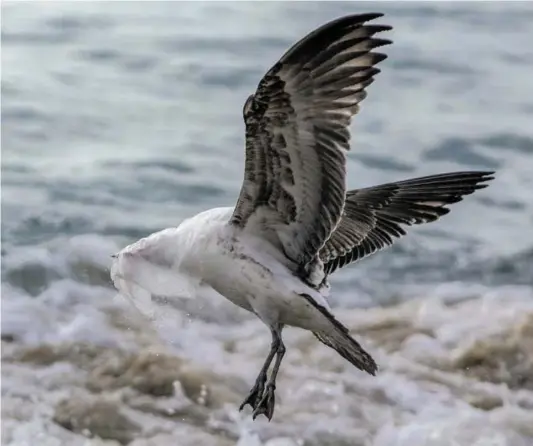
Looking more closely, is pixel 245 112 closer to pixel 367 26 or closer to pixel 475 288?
pixel 367 26

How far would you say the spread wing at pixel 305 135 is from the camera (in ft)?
5.00

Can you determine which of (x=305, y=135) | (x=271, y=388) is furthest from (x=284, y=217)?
(x=271, y=388)

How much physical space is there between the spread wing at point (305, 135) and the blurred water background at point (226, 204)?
37.0 inches

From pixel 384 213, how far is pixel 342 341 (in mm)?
389

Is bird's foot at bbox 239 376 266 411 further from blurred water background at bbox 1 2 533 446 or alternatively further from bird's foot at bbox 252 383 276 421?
blurred water background at bbox 1 2 533 446

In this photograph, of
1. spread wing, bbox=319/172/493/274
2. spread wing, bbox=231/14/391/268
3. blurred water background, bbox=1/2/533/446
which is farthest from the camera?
blurred water background, bbox=1/2/533/446

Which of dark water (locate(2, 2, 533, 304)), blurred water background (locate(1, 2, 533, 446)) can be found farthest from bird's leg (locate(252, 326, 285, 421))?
dark water (locate(2, 2, 533, 304))

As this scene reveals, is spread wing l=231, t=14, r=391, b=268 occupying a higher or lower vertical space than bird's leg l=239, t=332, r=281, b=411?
higher

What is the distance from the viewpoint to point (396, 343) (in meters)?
2.98

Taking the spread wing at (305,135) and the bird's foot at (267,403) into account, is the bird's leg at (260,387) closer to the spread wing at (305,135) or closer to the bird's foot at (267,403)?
the bird's foot at (267,403)

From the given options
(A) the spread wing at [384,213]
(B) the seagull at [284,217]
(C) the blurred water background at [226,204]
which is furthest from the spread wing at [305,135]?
(C) the blurred water background at [226,204]

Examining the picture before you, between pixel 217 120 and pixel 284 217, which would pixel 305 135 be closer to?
pixel 284 217

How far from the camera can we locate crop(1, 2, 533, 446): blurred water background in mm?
2865

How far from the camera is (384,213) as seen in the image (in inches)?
82.2
